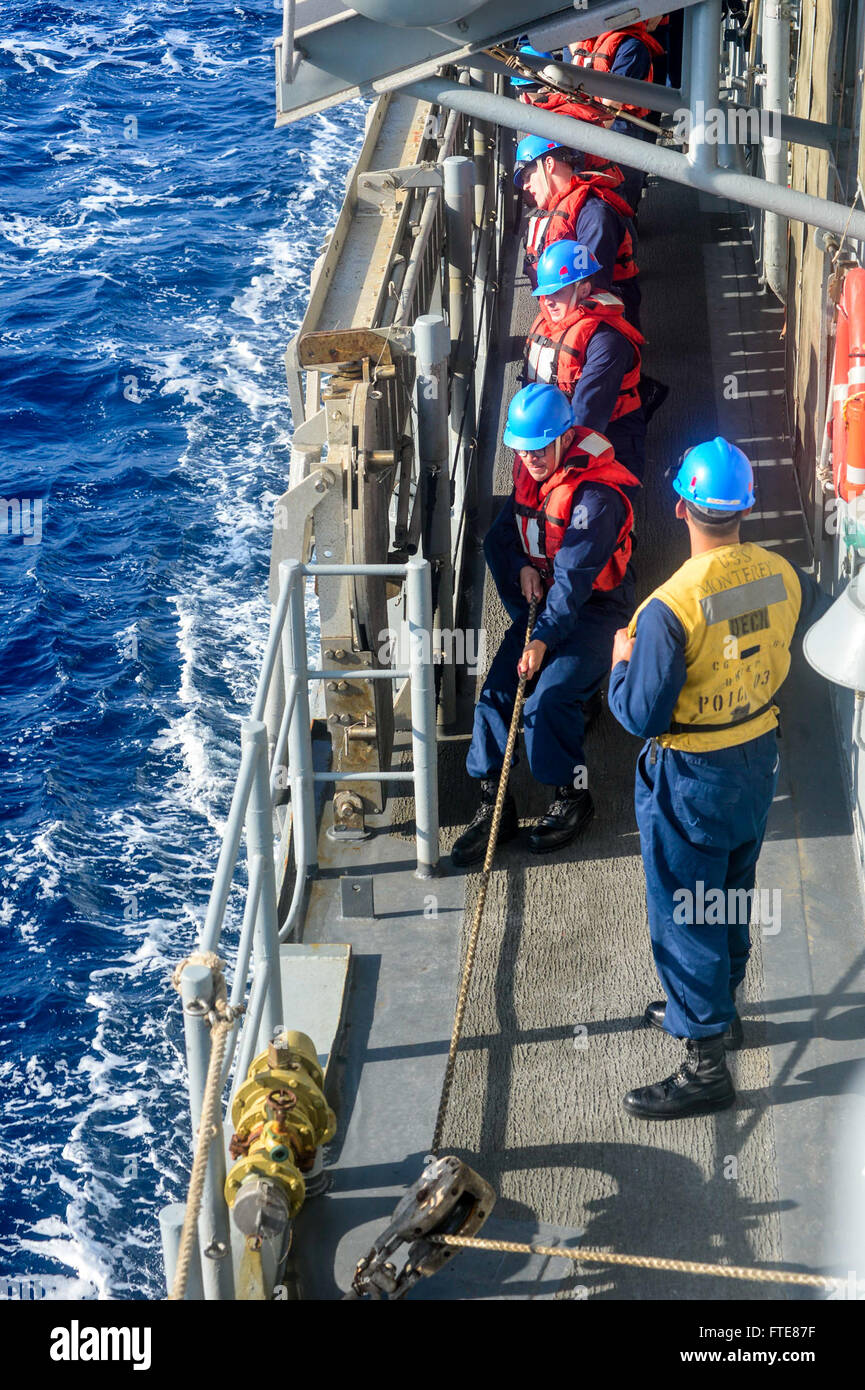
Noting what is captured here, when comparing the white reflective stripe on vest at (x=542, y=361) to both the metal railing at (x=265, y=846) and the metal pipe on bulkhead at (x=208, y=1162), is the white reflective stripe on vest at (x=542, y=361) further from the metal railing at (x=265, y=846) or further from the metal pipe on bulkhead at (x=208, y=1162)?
the metal pipe on bulkhead at (x=208, y=1162)

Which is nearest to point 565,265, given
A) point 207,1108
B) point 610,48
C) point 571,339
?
point 571,339

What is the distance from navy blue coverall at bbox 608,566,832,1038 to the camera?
4398mm

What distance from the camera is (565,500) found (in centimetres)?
562

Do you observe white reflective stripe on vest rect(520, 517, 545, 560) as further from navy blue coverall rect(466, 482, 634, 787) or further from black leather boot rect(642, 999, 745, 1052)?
black leather boot rect(642, 999, 745, 1052)

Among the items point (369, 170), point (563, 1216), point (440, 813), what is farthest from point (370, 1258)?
point (369, 170)

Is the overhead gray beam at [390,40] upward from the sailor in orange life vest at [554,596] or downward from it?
upward

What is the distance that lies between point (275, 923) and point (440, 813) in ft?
5.62

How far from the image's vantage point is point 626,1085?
4.96 metres

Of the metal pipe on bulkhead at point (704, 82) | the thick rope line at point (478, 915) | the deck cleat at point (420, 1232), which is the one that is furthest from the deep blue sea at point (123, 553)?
the metal pipe on bulkhead at point (704, 82)

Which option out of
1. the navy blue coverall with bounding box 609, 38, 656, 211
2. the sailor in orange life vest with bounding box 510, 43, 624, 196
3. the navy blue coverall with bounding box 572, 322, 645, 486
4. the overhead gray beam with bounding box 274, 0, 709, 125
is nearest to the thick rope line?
the navy blue coverall with bounding box 572, 322, 645, 486

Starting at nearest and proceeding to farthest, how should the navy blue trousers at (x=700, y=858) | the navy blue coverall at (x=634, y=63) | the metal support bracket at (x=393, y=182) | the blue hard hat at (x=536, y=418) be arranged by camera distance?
1. the navy blue trousers at (x=700, y=858)
2. the blue hard hat at (x=536, y=418)
3. the metal support bracket at (x=393, y=182)
4. the navy blue coverall at (x=634, y=63)

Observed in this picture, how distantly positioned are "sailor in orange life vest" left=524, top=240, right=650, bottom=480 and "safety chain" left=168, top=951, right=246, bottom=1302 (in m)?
3.81

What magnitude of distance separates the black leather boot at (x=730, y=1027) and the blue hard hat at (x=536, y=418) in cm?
197

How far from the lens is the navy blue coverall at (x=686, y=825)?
4.40 meters
